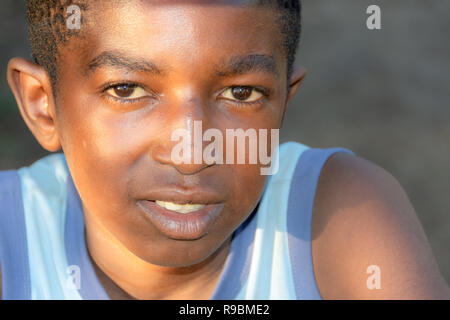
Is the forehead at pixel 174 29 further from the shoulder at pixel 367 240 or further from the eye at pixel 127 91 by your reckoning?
the shoulder at pixel 367 240

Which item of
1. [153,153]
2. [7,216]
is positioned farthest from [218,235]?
[7,216]

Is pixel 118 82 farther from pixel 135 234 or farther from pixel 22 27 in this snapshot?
pixel 22 27

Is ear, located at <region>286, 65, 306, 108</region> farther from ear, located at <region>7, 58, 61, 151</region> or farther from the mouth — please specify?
ear, located at <region>7, 58, 61, 151</region>

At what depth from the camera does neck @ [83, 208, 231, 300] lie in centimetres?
126

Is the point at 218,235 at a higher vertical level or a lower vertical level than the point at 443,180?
lower

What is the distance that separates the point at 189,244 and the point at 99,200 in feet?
0.55

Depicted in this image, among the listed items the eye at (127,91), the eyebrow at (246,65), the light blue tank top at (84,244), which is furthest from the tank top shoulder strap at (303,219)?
the eye at (127,91)

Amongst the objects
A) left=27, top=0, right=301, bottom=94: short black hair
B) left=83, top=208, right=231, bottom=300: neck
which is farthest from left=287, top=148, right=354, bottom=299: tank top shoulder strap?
left=27, top=0, right=301, bottom=94: short black hair

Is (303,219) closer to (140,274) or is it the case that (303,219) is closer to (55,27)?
(140,274)

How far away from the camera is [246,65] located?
39.2 inches

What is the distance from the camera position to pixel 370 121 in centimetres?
283

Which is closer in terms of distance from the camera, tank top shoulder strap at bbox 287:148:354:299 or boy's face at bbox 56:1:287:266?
boy's face at bbox 56:1:287:266

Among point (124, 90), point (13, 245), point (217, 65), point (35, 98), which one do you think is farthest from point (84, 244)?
point (217, 65)

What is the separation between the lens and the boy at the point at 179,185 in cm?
96
